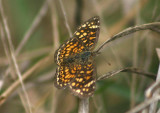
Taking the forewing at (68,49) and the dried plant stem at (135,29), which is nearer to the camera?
the dried plant stem at (135,29)

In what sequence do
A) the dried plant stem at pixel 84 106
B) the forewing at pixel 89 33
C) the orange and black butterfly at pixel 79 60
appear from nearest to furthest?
the dried plant stem at pixel 84 106, the orange and black butterfly at pixel 79 60, the forewing at pixel 89 33

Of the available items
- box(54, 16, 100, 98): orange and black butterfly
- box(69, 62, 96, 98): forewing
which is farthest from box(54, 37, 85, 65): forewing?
box(69, 62, 96, 98): forewing

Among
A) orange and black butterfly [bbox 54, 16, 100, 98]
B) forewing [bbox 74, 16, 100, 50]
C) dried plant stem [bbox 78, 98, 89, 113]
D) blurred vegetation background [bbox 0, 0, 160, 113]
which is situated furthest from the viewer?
blurred vegetation background [bbox 0, 0, 160, 113]

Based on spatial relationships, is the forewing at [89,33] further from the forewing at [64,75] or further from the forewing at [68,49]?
the forewing at [64,75]

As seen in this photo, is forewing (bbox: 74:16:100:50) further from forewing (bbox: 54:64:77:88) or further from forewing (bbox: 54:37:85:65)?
forewing (bbox: 54:64:77:88)

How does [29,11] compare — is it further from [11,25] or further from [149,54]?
[149,54]

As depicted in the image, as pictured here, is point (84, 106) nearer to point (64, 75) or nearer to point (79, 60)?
point (64, 75)

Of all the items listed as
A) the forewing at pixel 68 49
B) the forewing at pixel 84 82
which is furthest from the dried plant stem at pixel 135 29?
the forewing at pixel 68 49
